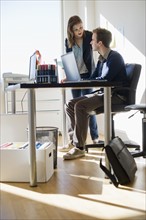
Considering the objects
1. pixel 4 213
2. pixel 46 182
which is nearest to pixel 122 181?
pixel 46 182

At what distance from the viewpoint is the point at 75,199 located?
187 cm

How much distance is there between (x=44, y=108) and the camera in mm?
4980

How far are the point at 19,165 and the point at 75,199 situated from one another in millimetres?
579

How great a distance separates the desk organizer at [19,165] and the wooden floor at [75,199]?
0.22 feet

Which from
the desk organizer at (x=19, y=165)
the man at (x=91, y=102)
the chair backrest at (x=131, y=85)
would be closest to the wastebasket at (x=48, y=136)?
the man at (x=91, y=102)

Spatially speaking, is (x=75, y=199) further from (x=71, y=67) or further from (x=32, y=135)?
(x=71, y=67)

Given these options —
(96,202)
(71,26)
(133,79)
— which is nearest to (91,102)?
(133,79)

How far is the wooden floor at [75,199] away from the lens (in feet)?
5.36

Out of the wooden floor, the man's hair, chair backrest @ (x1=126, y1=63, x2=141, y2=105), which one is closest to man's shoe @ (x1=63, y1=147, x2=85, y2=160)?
the wooden floor

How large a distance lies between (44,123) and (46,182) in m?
2.76

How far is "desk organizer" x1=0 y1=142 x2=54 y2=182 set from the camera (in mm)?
2252

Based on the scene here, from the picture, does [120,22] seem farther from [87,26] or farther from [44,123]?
[44,123]

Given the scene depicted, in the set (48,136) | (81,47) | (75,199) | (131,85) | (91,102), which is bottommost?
(75,199)

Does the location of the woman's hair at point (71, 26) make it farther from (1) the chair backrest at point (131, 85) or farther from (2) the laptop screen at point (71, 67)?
(1) the chair backrest at point (131, 85)
